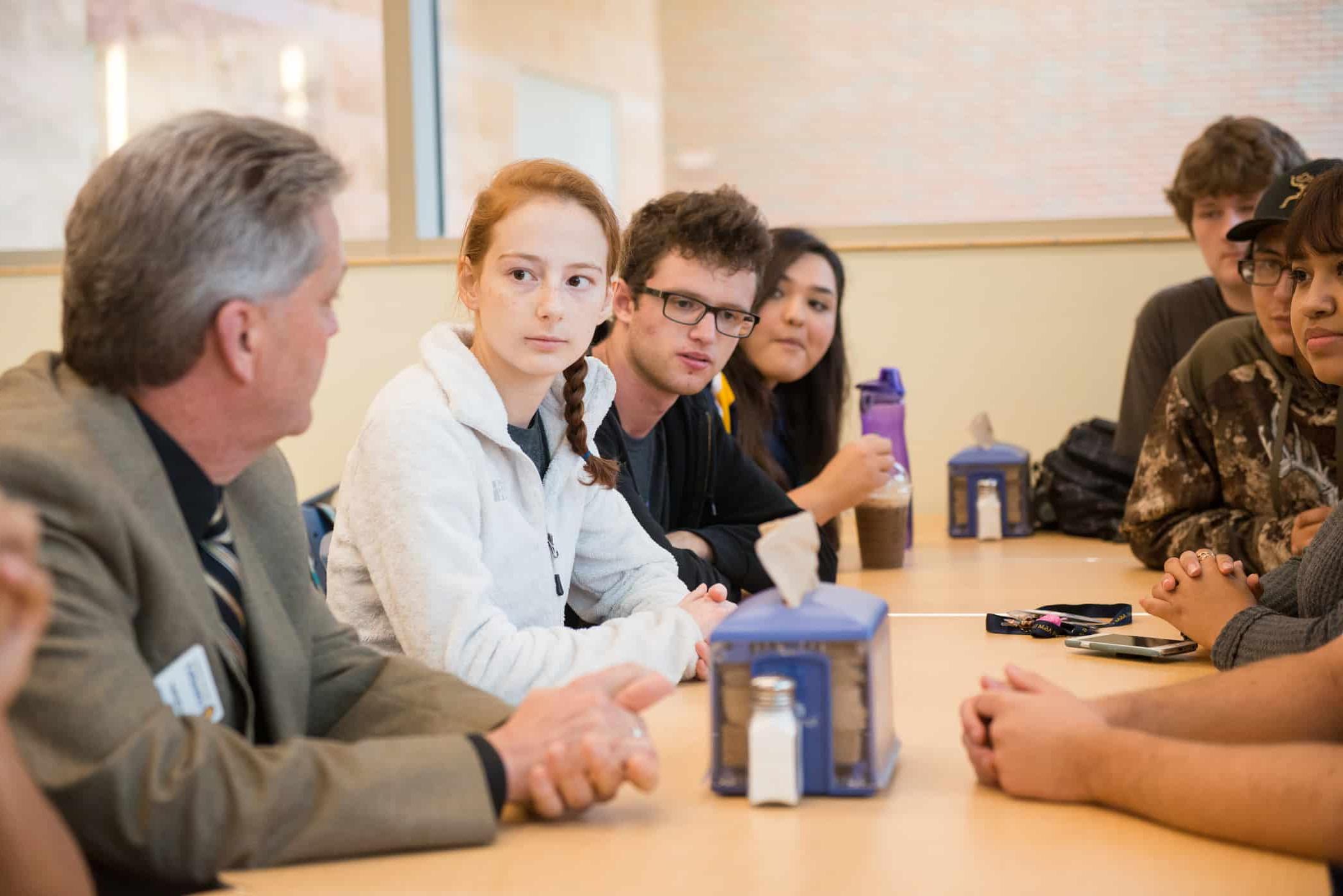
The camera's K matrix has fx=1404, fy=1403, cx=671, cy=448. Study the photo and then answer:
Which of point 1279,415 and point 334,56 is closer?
point 1279,415

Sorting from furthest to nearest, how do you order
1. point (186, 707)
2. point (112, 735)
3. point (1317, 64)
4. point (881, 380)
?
point (1317, 64)
point (881, 380)
point (186, 707)
point (112, 735)

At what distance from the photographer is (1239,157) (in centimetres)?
358

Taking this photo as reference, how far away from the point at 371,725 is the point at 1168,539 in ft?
6.48

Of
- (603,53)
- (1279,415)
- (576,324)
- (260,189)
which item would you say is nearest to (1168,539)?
(1279,415)

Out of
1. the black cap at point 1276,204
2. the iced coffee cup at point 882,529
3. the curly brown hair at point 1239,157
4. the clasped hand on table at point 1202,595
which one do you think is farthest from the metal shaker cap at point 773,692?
the curly brown hair at point 1239,157

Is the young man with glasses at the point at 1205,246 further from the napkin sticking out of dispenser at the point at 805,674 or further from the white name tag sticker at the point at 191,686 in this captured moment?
the white name tag sticker at the point at 191,686

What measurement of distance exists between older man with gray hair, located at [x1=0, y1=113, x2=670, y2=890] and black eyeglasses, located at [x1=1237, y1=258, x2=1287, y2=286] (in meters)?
1.86

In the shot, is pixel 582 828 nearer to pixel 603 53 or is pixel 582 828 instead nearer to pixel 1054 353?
pixel 1054 353

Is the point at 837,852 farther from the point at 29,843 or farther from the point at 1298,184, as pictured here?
the point at 1298,184

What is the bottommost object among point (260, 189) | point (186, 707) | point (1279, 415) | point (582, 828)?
point (582, 828)

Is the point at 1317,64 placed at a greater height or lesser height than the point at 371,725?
greater

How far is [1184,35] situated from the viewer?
4.48m

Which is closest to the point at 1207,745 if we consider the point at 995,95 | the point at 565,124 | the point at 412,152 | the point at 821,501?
the point at 821,501

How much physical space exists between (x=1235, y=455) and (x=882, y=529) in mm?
739
